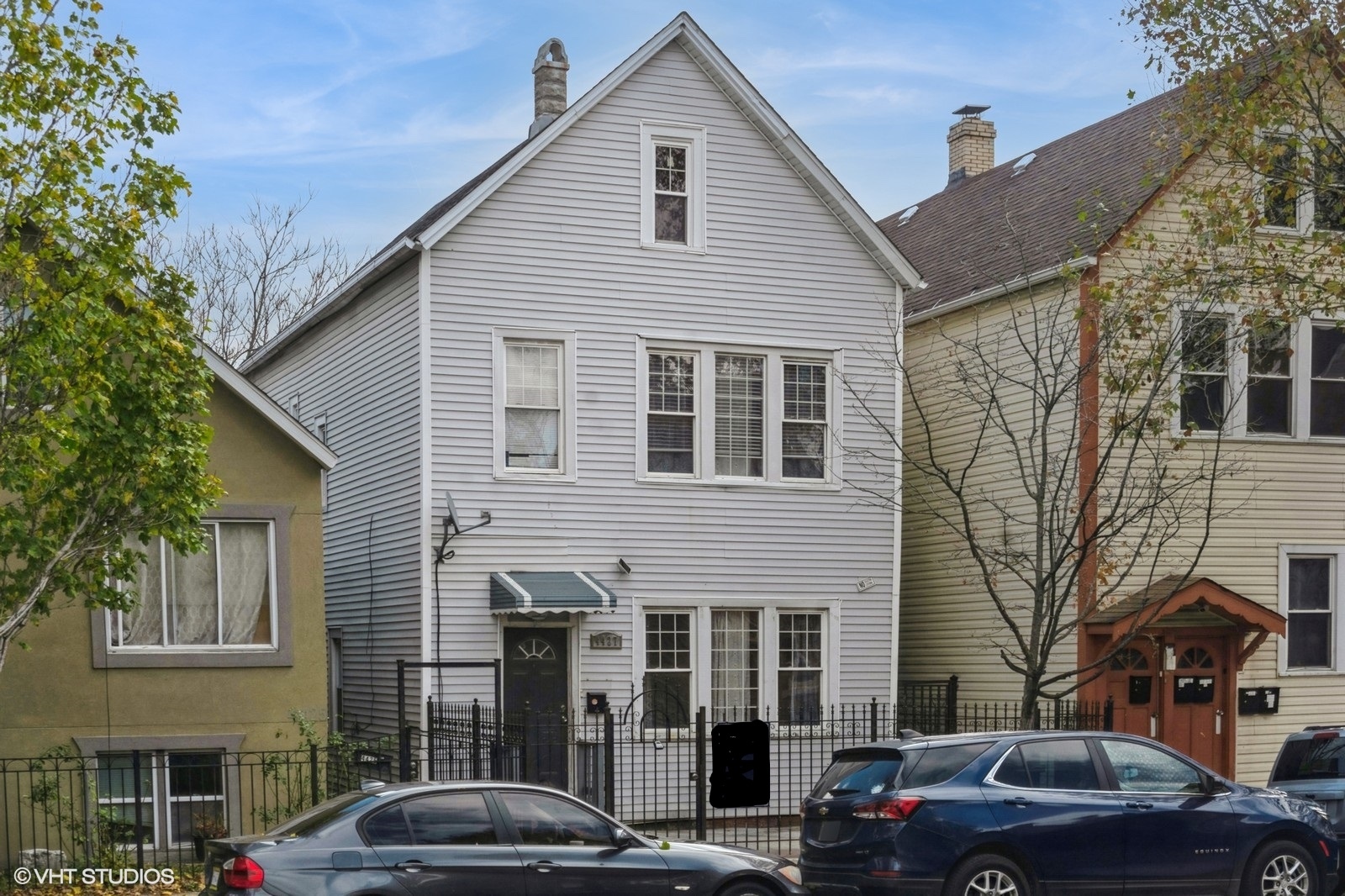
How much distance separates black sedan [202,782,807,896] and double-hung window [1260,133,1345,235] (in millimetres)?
10488

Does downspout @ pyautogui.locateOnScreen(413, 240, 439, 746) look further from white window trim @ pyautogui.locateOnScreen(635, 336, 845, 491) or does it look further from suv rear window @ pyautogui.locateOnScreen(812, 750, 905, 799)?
suv rear window @ pyautogui.locateOnScreen(812, 750, 905, 799)

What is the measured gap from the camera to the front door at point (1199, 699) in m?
Result: 21.6

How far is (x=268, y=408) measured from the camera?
60.3 feet

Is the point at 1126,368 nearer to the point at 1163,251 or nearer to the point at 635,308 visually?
the point at 1163,251

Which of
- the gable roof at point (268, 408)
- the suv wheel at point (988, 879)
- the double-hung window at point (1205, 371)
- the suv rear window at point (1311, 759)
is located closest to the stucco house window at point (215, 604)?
the gable roof at point (268, 408)

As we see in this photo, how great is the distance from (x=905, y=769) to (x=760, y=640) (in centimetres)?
852

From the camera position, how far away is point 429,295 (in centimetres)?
1983

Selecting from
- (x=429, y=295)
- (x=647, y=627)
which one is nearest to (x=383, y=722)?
(x=647, y=627)

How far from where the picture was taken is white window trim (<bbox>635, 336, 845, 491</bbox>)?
2084 centimetres

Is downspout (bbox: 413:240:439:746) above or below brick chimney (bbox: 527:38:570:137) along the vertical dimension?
below

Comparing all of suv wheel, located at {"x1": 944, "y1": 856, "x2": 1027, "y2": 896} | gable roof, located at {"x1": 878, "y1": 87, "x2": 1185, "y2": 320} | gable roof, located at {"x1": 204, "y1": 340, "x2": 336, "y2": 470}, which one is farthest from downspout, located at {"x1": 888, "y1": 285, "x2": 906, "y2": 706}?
suv wheel, located at {"x1": 944, "y1": 856, "x2": 1027, "y2": 896}

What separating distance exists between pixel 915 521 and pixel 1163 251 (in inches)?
217

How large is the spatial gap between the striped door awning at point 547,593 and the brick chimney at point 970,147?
590 inches

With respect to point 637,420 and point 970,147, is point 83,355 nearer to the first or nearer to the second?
point 637,420
